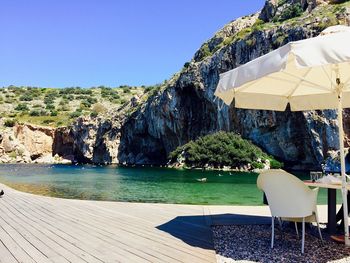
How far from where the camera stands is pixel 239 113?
50.2 metres

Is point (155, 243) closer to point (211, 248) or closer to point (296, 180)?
point (211, 248)

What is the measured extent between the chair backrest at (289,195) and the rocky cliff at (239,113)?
37.6 metres

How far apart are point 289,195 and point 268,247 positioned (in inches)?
27.7

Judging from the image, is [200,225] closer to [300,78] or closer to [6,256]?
[300,78]

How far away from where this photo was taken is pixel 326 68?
16.5ft

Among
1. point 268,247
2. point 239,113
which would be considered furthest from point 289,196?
point 239,113

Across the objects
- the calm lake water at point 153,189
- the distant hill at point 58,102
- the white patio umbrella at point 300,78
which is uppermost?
the distant hill at point 58,102

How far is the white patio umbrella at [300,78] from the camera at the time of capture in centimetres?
356

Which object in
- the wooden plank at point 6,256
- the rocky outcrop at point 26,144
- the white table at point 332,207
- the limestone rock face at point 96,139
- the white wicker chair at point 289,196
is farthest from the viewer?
the rocky outcrop at point 26,144

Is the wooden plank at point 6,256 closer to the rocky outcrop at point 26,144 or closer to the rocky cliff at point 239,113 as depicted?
the rocky cliff at point 239,113

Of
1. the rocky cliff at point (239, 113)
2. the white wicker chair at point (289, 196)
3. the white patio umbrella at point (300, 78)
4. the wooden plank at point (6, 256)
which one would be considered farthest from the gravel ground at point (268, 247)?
the rocky cliff at point (239, 113)

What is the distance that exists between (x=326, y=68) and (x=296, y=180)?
1745 mm

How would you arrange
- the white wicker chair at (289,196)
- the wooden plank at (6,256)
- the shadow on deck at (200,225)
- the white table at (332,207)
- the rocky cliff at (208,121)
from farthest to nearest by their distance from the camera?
the rocky cliff at (208,121)
the white table at (332,207)
the shadow on deck at (200,225)
the white wicker chair at (289,196)
the wooden plank at (6,256)

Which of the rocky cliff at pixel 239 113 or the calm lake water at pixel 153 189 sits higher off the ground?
the rocky cliff at pixel 239 113
